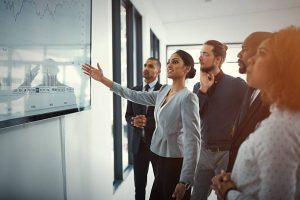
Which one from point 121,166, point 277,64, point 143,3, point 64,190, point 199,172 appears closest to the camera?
point 277,64

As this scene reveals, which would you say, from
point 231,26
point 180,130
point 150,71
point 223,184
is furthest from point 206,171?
point 231,26

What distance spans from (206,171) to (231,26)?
581 cm

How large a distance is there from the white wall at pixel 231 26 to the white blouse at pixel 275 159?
21.0ft

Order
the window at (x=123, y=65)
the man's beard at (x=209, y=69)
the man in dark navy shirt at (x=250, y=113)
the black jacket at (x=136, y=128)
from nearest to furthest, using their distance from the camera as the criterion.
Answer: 1. the man in dark navy shirt at (x=250, y=113)
2. the man's beard at (x=209, y=69)
3. the black jacket at (x=136, y=128)
4. the window at (x=123, y=65)

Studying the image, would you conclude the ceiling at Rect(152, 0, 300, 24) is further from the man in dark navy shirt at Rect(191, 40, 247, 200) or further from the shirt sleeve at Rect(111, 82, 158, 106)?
the man in dark navy shirt at Rect(191, 40, 247, 200)

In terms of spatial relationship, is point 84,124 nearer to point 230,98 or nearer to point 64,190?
point 64,190

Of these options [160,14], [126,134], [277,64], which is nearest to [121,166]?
[126,134]

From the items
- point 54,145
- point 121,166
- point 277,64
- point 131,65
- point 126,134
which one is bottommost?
point 121,166

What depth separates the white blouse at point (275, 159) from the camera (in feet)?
2.49

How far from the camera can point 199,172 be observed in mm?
2014

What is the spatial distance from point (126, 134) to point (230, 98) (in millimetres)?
2294

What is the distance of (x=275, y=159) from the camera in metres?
0.76

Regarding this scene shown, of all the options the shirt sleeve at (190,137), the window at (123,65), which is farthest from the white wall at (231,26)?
the shirt sleeve at (190,137)

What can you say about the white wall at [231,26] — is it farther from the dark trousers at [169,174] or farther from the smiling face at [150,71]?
the dark trousers at [169,174]
